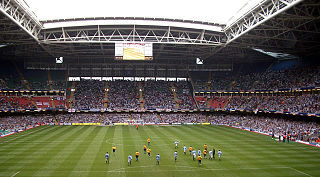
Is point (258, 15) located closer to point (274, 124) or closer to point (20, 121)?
point (274, 124)

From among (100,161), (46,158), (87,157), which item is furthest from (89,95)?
(100,161)

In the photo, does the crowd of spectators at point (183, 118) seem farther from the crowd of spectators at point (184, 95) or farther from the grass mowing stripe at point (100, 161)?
the grass mowing stripe at point (100, 161)

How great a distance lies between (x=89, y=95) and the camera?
200ft

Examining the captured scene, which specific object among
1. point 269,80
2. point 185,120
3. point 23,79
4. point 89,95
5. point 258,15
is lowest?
point 185,120

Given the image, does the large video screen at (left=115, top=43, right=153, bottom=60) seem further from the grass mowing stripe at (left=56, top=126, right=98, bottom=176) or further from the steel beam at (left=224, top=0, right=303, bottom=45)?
the grass mowing stripe at (left=56, top=126, right=98, bottom=176)

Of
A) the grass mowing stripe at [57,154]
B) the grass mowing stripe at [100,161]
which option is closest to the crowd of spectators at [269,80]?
the grass mowing stripe at [100,161]

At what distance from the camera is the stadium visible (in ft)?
77.0

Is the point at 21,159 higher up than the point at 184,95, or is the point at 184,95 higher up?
the point at 184,95

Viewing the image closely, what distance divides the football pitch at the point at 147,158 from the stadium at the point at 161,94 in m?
0.16

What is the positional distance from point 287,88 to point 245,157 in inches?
1133

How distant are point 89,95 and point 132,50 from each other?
26.0 metres

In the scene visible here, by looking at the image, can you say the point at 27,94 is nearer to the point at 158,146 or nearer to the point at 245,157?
the point at 158,146

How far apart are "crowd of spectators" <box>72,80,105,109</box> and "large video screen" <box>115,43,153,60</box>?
2098 cm

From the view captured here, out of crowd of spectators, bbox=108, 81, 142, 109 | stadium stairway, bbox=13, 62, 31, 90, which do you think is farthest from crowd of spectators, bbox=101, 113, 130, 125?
stadium stairway, bbox=13, 62, 31, 90
